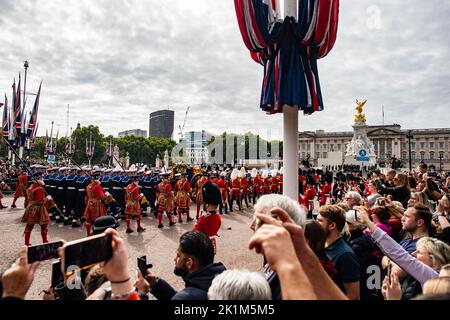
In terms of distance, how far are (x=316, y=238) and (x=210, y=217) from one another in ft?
7.19

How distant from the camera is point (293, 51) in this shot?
17.3ft

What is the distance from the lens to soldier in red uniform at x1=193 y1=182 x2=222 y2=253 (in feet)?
14.3

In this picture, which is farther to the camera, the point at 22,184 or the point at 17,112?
the point at 17,112

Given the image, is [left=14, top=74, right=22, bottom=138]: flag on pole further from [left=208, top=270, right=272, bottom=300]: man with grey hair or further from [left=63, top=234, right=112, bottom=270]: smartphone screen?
[left=208, top=270, right=272, bottom=300]: man with grey hair

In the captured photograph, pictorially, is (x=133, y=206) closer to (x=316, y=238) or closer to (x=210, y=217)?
(x=210, y=217)

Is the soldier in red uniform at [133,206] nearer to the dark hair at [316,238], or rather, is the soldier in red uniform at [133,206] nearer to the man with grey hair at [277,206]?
the dark hair at [316,238]

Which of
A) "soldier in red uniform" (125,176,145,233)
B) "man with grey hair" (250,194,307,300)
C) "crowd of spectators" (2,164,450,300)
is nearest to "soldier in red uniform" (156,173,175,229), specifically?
"soldier in red uniform" (125,176,145,233)

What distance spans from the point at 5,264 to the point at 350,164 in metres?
56.7

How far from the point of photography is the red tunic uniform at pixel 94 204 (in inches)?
333

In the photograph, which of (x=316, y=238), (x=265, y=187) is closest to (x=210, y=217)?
(x=316, y=238)

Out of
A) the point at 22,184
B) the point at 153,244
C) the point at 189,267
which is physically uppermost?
the point at 189,267

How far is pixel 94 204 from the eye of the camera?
8523 mm

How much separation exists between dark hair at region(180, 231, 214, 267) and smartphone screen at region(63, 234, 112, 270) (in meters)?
0.92

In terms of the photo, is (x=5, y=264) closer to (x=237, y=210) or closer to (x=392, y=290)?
(x=392, y=290)
